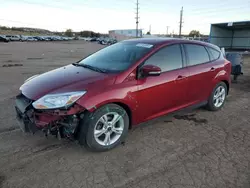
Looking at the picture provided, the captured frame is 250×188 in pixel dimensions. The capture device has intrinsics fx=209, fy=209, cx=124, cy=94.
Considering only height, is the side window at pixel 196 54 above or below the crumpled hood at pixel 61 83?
above

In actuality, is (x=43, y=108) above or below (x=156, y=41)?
below

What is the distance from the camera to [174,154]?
3023mm

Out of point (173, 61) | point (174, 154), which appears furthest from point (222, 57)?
point (174, 154)

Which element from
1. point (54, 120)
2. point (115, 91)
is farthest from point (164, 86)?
point (54, 120)

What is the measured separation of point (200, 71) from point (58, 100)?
9.09ft

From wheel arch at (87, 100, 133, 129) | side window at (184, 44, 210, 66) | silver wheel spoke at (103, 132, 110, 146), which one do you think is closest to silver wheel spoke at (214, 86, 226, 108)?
side window at (184, 44, 210, 66)

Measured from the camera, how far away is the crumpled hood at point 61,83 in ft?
9.22

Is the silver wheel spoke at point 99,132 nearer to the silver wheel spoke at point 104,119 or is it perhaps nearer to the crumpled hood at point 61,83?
the silver wheel spoke at point 104,119

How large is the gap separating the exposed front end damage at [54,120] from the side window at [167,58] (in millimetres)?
1367

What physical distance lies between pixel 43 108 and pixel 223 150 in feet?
8.70

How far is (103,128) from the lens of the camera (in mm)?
2998

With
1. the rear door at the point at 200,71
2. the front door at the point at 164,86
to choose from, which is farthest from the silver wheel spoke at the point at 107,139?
the rear door at the point at 200,71

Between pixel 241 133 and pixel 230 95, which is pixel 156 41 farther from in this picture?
pixel 230 95

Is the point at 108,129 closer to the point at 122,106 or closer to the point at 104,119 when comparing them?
the point at 104,119
